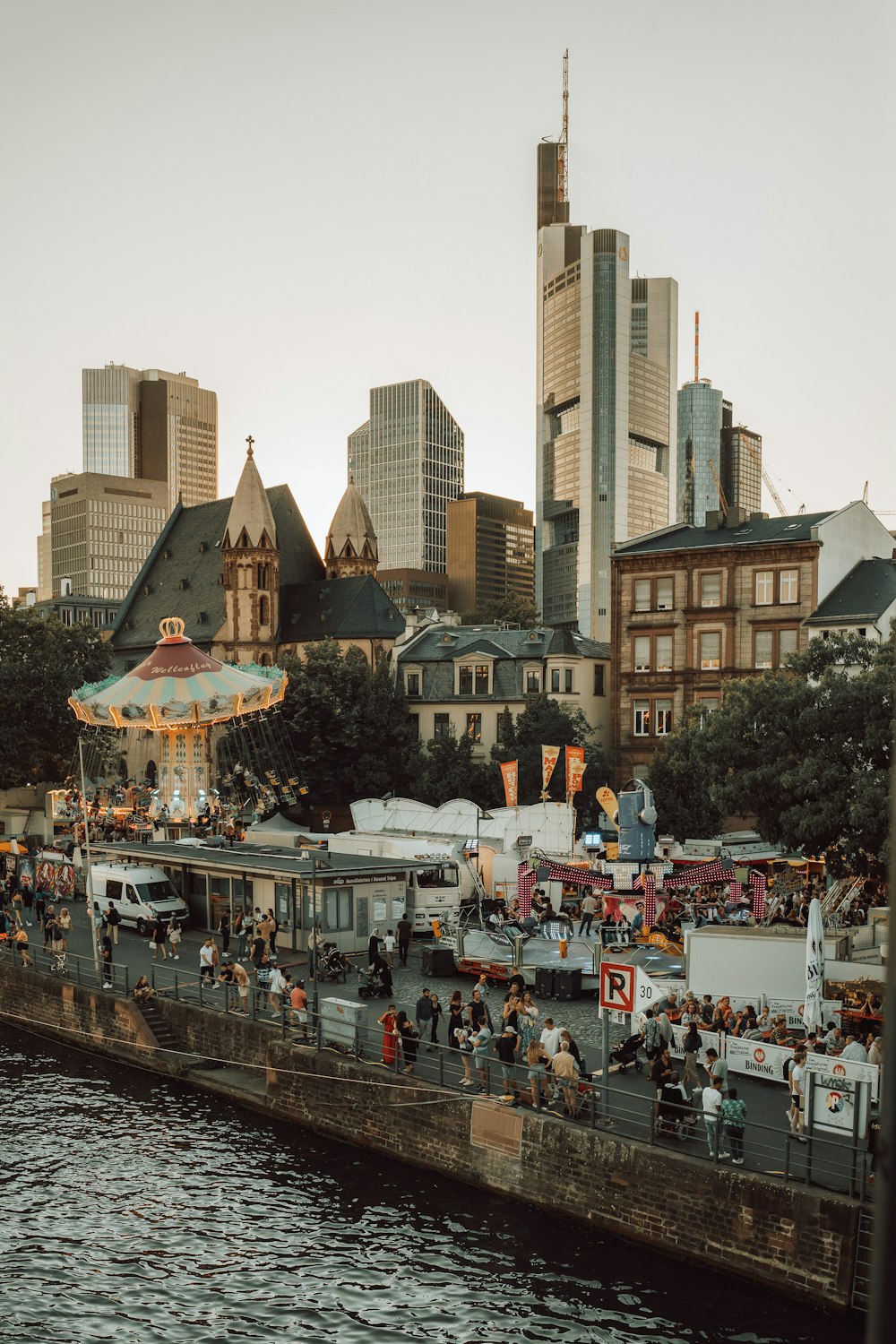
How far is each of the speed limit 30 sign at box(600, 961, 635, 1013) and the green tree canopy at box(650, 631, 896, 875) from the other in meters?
11.6

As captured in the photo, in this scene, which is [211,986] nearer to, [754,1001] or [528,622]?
[754,1001]

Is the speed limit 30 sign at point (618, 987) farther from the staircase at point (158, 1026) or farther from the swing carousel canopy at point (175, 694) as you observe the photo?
the swing carousel canopy at point (175, 694)

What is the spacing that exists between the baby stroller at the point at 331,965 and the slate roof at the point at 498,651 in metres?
47.7

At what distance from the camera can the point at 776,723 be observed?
3597 centimetres

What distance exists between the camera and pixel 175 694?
55906 mm

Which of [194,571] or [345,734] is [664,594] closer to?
[345,734]

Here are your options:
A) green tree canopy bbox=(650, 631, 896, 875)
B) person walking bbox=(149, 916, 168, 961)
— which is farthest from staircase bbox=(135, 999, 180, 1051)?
green tree canopy bbox=(650, 631, 896, 875)

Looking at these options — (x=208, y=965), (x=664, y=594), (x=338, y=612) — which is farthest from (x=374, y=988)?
(x=338, y=612)

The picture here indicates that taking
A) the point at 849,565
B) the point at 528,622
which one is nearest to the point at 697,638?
the point at 849,565

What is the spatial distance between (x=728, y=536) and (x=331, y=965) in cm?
4660

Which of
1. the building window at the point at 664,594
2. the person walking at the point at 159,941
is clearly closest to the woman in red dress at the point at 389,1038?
the person walking at the point at 159,941

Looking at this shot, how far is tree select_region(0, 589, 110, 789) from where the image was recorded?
72.8 metres

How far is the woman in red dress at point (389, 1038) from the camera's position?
24.5 meters

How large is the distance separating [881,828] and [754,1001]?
7.53 metres
